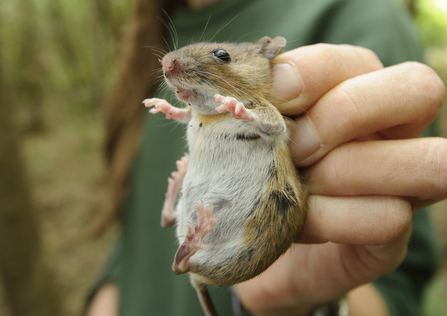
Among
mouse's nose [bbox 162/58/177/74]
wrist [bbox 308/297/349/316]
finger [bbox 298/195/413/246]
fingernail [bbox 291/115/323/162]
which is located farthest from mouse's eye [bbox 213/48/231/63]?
wrist [bbox 308/297/349/316]

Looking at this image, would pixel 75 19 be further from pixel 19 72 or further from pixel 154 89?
pixel 154 89

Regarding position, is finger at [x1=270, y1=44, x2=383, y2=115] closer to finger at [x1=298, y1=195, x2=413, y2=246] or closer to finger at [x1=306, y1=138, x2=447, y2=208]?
finger at [x1=306, y1=138, x2=447, y2=208]

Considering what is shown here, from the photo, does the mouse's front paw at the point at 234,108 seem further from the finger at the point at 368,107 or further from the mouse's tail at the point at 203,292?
the mouse's tail at the point at 203,292

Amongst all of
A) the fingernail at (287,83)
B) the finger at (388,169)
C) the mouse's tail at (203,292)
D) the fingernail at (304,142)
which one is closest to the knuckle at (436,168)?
the finger at (388,169)

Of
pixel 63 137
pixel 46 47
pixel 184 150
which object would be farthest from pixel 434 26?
pixel 46 47

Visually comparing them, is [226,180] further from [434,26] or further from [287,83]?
[434,26]
